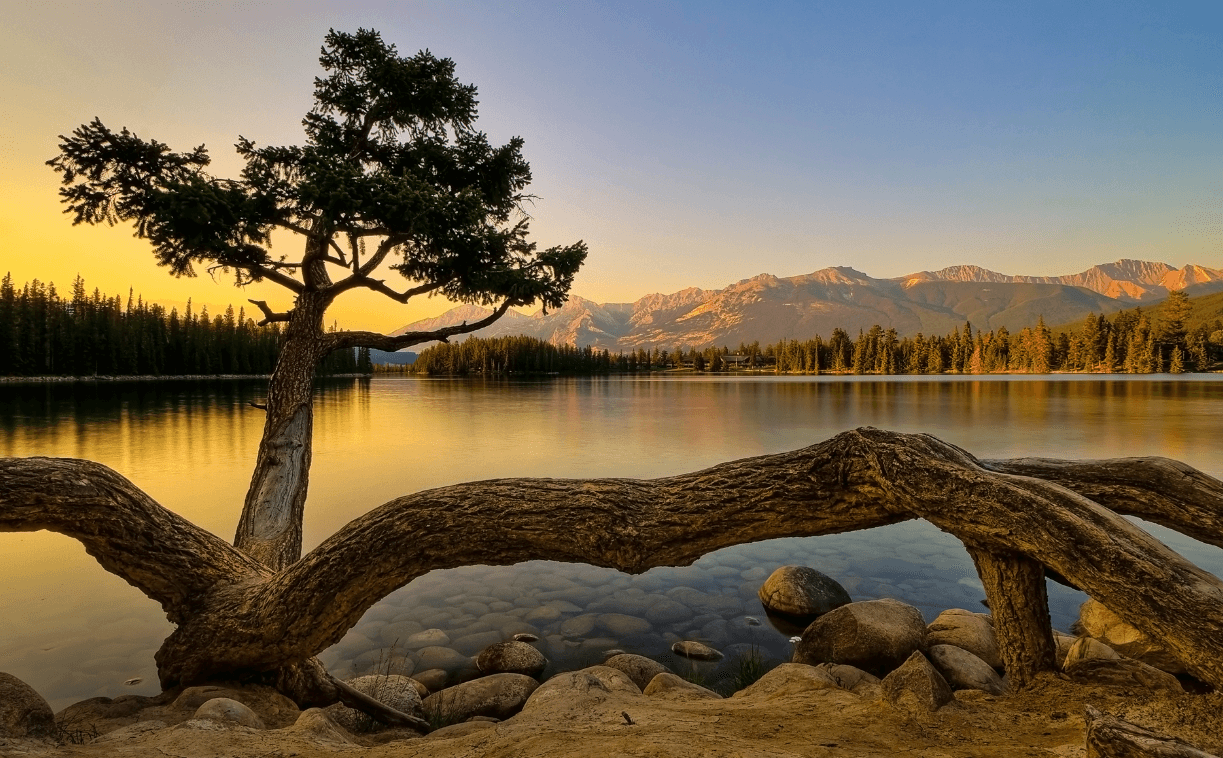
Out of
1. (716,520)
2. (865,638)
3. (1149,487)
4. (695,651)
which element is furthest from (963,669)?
(716,520)

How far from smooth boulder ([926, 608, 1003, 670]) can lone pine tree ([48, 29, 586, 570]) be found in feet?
24.9

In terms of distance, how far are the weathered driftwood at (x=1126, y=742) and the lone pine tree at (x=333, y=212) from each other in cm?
805

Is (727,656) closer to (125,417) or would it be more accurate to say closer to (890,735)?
(890,735)

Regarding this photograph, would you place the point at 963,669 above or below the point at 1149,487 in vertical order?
below

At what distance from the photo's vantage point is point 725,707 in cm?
466

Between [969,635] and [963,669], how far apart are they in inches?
50.3

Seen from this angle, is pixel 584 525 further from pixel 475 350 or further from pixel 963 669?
pixel 475 350

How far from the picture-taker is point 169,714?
15.7ft

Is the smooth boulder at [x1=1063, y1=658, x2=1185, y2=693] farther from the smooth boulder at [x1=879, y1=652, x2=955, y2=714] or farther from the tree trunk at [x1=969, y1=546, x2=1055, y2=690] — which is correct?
the smooth boulder at [x1=879, y1=652, x2=955, y2=714]

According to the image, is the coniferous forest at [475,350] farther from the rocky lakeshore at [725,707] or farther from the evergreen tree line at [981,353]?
the rocky lakeshore at [725,707]

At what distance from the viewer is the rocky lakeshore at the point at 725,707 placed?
11.6 feet

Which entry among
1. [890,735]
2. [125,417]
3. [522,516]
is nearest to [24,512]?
[522,516]

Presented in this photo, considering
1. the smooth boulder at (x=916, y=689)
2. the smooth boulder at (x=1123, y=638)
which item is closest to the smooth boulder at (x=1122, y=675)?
the smooth boulder at (x=916, y=689)

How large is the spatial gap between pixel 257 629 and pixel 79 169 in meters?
7.75
